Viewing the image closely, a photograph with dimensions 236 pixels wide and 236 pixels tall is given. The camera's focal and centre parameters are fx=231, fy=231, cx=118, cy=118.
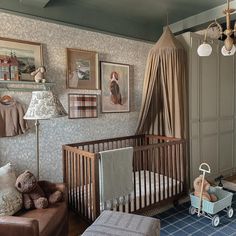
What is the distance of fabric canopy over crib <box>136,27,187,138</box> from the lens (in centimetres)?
304

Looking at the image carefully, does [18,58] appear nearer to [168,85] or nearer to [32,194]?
[32,194]

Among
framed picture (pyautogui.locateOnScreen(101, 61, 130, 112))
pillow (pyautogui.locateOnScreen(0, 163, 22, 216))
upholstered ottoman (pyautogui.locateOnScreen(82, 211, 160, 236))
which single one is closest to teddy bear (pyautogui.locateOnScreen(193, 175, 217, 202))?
upholstered ottoman (pyautogui.locateOnScreen(82, 211, 160, 236))

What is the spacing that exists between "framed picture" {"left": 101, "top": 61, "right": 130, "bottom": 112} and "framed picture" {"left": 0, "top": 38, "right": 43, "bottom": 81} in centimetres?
96

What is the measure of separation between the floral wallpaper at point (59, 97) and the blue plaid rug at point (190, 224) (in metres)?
1.38

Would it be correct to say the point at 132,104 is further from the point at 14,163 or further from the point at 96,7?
the point at 14,163

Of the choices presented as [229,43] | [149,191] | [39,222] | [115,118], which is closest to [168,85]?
[115,118]

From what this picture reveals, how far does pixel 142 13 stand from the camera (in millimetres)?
3486

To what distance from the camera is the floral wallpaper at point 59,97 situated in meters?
2.65

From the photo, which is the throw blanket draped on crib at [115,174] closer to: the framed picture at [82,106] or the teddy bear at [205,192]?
the teddy bear at [205,192]

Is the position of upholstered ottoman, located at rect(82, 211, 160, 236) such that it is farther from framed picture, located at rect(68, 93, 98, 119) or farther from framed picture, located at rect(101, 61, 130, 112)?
framed picture, located at rect(101, 61, 130, 112)

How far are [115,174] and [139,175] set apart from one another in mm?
358

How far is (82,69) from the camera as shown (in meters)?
3.13

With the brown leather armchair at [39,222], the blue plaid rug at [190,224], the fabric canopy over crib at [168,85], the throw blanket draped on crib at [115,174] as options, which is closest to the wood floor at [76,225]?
the brown leather armchair at [39,222]

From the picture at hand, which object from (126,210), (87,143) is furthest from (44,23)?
(126,210)
